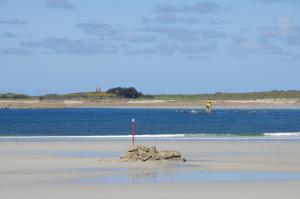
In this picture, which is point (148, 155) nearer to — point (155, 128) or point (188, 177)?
point (188, 177)

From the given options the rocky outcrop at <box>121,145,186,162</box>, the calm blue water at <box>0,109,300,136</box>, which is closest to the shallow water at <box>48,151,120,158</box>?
the rocky outcrop at <box>121,145,186,162</box>

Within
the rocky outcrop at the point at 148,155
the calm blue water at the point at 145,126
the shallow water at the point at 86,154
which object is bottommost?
the calm blue water at the point at 145,126

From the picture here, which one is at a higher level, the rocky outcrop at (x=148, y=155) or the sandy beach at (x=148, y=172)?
the rocky outcrop at (x=148, y=155)

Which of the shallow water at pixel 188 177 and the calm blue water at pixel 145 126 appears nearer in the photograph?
the shallow water at pixel 188 177

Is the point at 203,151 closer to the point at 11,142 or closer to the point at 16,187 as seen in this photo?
the point at 11,142

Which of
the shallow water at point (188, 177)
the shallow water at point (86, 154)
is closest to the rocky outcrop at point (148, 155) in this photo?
the shallow water at point (86, 154)

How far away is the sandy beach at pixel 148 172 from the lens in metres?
20.0

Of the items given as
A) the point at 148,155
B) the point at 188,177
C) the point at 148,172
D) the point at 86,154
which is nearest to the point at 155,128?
the point at 86,154

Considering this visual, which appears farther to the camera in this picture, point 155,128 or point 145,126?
point 145,126

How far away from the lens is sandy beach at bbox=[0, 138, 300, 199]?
65.7 ft

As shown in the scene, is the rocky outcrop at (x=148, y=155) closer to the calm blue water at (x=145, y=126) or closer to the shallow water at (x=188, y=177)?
the shallow water at (x=188, y=177)

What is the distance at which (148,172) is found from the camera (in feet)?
81.8

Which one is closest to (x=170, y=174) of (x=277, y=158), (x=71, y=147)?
(x=277, y=158)

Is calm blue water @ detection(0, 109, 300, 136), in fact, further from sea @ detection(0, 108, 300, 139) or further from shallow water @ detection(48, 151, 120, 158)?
shallow water @ detection(48, 151, 120, 158)
